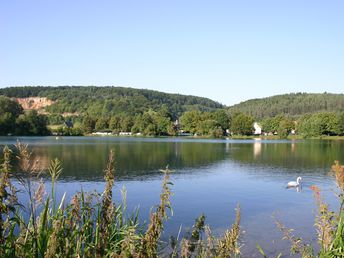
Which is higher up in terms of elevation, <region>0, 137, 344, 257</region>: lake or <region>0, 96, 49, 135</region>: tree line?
<region>0, 96, 49, 135</region>: tree line

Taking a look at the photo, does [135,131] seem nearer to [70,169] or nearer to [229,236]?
[70,169]

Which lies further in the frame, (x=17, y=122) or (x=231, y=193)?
(x=17, y=122)

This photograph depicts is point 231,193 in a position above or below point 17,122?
below

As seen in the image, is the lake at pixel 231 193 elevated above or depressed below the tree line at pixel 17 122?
below

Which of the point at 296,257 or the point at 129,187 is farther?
the point at 129,187

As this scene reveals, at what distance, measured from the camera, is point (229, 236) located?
385cm

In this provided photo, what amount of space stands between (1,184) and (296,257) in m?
10.7

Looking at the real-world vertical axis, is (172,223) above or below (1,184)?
below

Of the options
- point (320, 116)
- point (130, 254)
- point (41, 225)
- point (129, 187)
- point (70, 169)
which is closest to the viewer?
point (130, 254)

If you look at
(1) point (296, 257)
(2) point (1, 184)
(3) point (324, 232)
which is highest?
(2) point (1, 184)

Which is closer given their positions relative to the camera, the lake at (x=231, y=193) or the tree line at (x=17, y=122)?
the lake at (x=231, y=193)

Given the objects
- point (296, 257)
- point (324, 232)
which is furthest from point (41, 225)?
point (296, 257)

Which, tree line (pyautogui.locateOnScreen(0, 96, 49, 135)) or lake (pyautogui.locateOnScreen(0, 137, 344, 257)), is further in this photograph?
tree line (pyautogui.locateOnScreen(0, 96, 49, 135))

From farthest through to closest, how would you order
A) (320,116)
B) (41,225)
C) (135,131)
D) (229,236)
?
(135,131)
(320,116)
(41,225)
(229,236)
